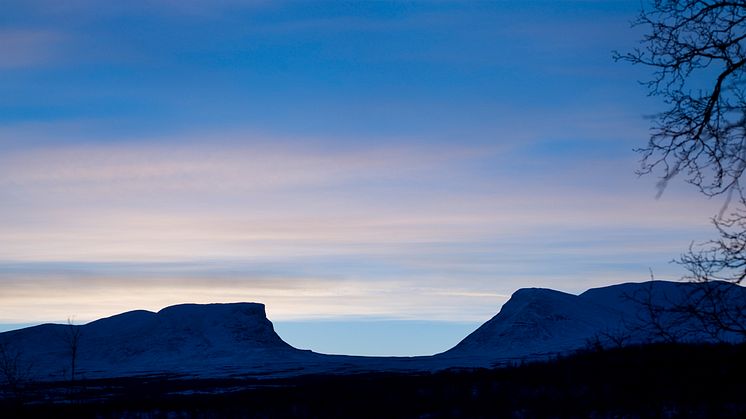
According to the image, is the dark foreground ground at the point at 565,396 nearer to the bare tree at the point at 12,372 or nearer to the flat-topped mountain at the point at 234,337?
the bare tree at the point at 12,372

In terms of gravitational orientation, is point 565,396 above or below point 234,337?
below

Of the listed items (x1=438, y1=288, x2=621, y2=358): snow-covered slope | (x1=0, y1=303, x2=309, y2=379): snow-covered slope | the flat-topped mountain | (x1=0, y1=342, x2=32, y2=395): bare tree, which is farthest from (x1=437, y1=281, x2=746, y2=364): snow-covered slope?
(x1=0, y1=342, x2=32, y2=395): bare tree

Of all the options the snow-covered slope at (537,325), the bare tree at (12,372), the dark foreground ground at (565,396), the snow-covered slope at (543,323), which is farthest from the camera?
the snow-covered slope at (537,325)

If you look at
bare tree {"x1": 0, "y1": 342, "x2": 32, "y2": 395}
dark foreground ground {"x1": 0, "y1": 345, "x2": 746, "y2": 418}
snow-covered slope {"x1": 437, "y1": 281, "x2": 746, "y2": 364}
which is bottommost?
dark foreground ground {"x1": 0, "y1": 345, "x2": 746, "y2": 418}

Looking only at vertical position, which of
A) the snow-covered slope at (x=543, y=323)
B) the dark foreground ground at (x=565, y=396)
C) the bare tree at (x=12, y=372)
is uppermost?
the snow-covered slope at (x=543, y=323)

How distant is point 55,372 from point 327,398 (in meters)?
113

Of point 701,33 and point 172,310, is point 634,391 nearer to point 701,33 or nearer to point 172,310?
point 701,33

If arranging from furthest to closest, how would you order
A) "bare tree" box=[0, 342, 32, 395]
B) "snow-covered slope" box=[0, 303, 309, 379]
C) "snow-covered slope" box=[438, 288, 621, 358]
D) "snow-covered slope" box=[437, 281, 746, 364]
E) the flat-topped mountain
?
"snow-covered slope" box=[0, 303, 309, 379] < "snow-covered slope" box=[438, 288, 621, 358] < the flat-topped mountain < "snow-covered slope" box=[437, 281, 746, 364] < "bare tree" box=[0, 342, 32, 395]

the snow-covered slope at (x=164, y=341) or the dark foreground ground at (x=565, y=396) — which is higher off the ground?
the snow-covered slope at (x=164, y=341)

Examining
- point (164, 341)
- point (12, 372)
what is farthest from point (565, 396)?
point (164, 341)

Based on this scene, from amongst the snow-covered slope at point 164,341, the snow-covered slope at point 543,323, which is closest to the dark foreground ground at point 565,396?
the snow-covered slope at point 543,323

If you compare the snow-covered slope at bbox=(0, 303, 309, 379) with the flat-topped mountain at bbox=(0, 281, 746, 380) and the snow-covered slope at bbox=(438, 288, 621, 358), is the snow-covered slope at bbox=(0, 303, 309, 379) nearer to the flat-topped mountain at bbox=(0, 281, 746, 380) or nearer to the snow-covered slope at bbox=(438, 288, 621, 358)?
the flat-topped mountain at bbox=(0, 281, 746, 380)

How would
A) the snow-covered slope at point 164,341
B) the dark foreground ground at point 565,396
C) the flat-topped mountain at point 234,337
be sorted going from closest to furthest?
the dark foreground ground at point 565,396
the flat-topped mountain at point 234,337
the snow-covered slope at point 164,341

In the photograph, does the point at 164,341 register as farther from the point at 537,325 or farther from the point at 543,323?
the point at 543,323
